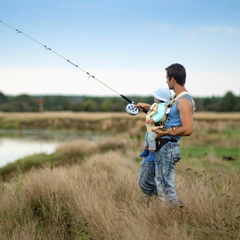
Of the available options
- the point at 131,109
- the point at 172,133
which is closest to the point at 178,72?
the point at 172,133

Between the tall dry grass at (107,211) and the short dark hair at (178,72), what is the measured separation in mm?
1472

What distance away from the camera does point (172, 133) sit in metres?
4.95

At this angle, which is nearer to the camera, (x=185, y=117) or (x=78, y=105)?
(x=185, y=117)

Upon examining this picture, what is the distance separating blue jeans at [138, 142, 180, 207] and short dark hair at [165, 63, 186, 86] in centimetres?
76

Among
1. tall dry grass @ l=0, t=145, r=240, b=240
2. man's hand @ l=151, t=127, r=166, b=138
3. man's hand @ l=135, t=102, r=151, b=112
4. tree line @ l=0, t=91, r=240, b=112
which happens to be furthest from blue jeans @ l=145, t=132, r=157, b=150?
tree line @ l=0, t=91, r=240, b=112

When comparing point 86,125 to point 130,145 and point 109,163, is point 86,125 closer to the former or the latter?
point 130,145

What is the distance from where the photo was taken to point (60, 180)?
22.1 feet

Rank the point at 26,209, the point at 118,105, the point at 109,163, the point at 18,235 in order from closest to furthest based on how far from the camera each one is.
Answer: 1. the point at 18,235
2. the point at 26,209
3. the point at 109,163
4. the point at 118,105

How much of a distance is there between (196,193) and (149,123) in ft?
4.09

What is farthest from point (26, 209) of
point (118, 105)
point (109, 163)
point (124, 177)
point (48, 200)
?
point (118, 105)

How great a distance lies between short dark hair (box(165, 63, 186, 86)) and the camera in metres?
4.95

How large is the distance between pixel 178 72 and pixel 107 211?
1.87 metres

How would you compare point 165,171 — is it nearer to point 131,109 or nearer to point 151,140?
point 151,140

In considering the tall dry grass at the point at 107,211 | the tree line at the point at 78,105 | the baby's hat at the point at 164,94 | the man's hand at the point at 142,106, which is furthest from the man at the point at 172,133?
the tree line at the point at 78,105
